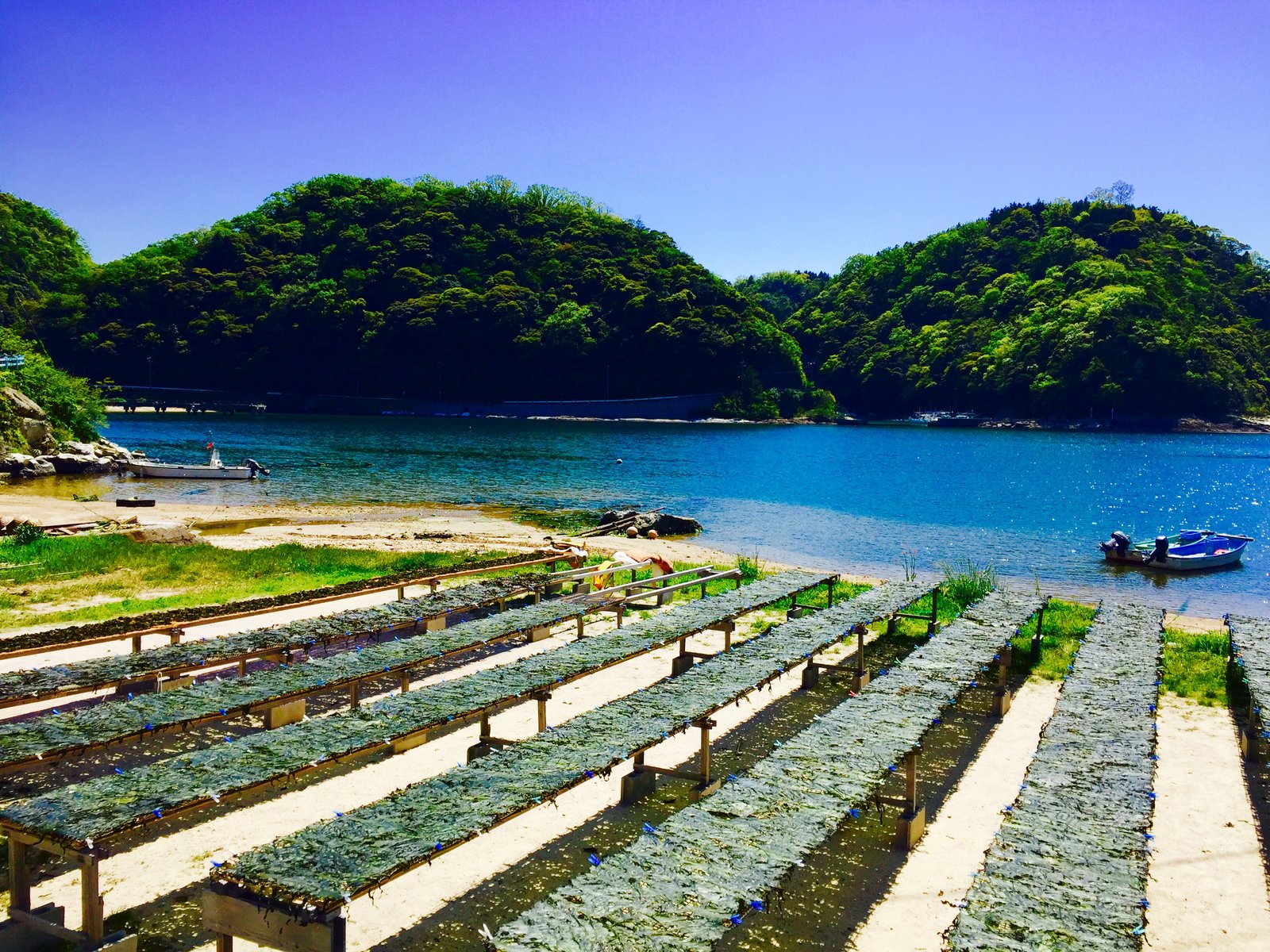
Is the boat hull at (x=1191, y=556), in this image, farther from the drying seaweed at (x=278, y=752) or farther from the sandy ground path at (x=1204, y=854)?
the drying seaweed at (x=278, y=752)

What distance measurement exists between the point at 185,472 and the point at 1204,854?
44.0 meters

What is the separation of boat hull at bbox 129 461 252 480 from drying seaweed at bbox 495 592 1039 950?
40.5 m

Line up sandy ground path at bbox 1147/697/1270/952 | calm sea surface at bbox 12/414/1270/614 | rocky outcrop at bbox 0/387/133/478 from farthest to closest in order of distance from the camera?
1. rocky outcrop at bbox 0/387/133/478
2. calm sea surface at bbox 12/414/1270/614
3. sandy ground path at bbox 1147/697/1270/952

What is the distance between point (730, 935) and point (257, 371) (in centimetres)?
12596

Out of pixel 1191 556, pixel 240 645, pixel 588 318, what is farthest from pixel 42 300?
pixel 1191 556

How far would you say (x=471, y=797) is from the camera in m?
5.73

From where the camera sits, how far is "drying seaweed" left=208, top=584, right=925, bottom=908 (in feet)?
15.3

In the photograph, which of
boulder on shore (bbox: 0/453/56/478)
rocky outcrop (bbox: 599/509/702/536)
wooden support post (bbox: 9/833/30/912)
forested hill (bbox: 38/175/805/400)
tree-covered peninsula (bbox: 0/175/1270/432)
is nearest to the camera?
wooden support post (bbox: 9/833/30/912)

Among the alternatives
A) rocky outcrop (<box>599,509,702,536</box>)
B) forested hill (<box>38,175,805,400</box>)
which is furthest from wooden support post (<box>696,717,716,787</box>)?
forested hill (<box>38,175,805,400</box>)

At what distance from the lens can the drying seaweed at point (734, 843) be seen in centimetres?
429

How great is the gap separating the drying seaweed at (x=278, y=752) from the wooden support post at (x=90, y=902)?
159 millimetres

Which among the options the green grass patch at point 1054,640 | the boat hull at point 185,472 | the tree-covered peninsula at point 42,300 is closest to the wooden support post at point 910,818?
the green grass patch at point 1054,640

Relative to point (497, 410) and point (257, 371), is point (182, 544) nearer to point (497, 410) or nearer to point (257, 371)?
point (497, 410)

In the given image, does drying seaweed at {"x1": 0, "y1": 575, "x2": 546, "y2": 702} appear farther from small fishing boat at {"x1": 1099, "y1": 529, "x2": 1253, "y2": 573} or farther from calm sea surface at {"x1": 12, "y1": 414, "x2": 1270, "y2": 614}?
small fishing boat at {"x1": 1099, "y1": 529, "x2": 1253, "y2": 573}
